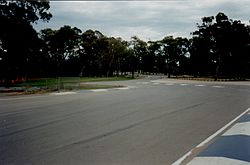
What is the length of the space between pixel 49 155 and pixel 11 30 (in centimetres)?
3300

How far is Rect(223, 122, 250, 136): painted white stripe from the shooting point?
8.60 meters

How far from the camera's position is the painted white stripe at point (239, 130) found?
8602 mm

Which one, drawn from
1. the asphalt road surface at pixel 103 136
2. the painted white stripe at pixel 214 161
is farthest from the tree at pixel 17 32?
the painted white stripe at pixel 214 161

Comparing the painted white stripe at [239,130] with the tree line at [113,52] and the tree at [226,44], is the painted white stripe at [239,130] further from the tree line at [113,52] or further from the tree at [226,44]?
the tree at [226,44]

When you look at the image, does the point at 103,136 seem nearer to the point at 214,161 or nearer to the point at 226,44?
the point at 214,161

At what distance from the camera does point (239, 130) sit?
904 cm

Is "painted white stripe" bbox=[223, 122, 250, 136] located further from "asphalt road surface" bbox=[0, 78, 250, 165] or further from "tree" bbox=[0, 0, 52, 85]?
"tree" bbox=[0, 0, 52, 85]

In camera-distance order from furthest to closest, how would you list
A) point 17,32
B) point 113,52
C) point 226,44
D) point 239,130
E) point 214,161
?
point 113,52
point 226,44
point 17,32
point 239,130
point 214,161

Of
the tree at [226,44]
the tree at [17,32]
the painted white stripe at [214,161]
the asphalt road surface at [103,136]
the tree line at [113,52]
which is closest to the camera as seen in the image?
the painted white stripe at [214,161]

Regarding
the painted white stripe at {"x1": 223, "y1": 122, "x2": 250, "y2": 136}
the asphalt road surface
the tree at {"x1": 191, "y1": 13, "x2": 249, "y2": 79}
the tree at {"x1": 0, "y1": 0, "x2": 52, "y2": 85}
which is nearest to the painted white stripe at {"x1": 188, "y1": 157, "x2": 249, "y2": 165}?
the asphalt road surface

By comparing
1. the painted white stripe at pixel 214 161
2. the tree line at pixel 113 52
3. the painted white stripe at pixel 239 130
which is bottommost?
the painted white stripe at pixel 239 130

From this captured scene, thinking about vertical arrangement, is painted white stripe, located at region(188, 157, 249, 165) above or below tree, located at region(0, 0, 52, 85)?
below

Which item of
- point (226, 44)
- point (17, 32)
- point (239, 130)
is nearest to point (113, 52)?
point (226, 44)

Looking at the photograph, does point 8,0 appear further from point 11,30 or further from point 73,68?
point 73,68
